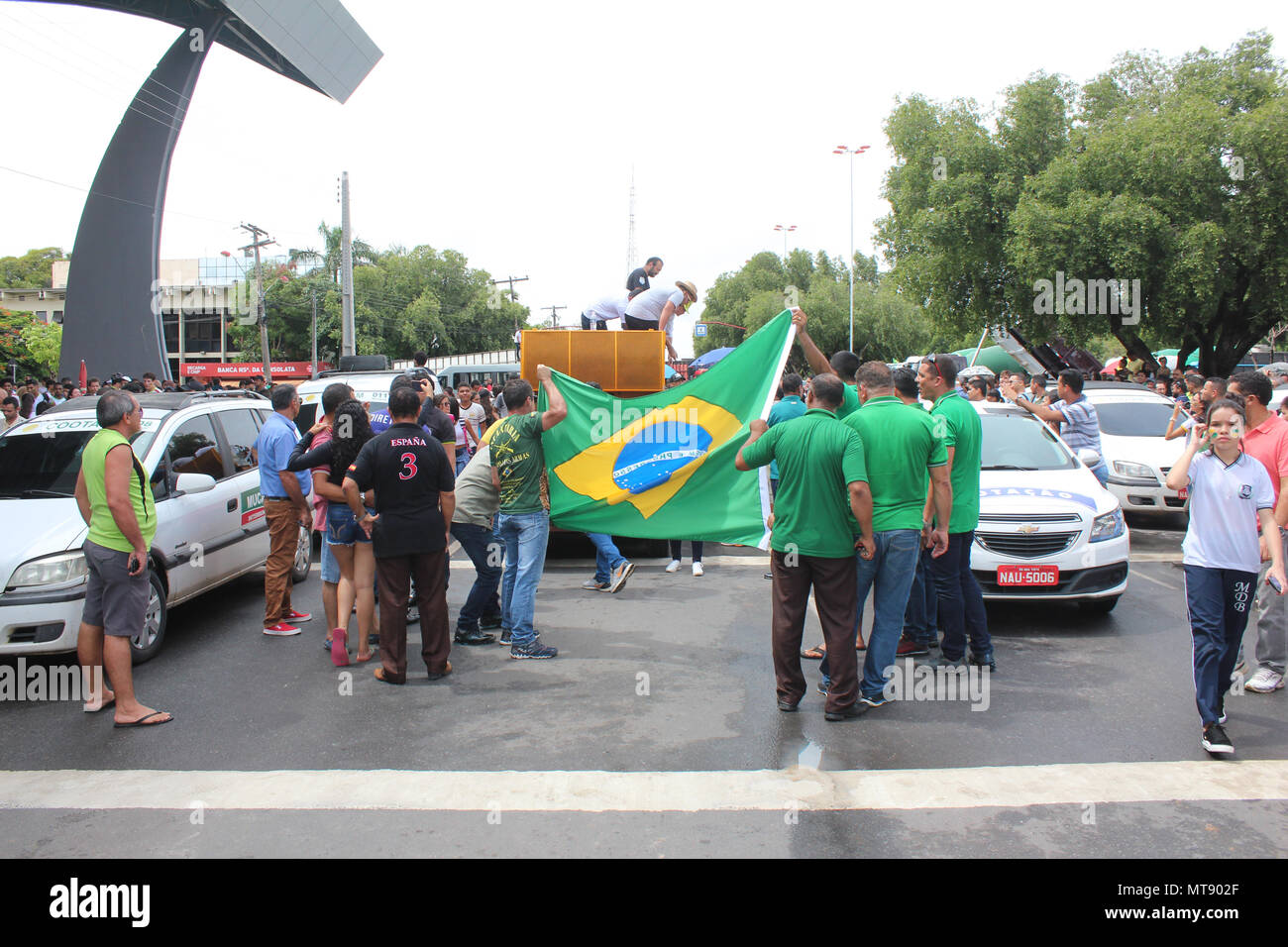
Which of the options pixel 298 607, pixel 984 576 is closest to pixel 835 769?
pixel 984 576

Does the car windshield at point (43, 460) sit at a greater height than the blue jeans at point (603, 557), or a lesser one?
greater

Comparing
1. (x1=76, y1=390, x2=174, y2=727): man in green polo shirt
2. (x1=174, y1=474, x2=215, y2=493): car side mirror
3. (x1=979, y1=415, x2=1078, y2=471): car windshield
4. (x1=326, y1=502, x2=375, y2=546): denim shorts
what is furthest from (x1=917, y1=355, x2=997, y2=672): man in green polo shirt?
(x1=174, y1=474, x2=215, y2=493): car side mirror

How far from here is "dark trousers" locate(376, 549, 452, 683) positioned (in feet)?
19.3

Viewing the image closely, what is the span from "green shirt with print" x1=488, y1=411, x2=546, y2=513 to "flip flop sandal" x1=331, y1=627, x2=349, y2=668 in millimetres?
1421

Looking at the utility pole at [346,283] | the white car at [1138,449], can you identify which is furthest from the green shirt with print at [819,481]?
the utility pole at [346,283]

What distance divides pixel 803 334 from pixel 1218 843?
3467 mm

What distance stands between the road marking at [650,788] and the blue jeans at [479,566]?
248cm

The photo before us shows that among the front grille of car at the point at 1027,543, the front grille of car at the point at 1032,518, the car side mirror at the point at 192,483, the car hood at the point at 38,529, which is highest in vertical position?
the car side mirror at the point at 192,483

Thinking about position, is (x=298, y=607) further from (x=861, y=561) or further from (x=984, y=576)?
(x=984, y=576)

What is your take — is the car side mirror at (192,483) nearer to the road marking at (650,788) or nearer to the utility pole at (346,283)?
the road marking at (650,788)

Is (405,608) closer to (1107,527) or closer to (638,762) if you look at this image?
(638,762)

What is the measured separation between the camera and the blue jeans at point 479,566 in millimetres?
6832

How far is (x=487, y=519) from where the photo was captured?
6.85m

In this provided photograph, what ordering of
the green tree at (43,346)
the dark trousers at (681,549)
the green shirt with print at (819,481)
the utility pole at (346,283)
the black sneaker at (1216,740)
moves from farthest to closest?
the green tree at (43,346) → the utility pole at (346,283) → the dark trousers at (681,549) → the green shirt with print at (819,481) → the black sneaker at (1216,740)
